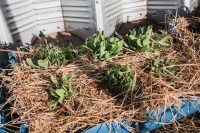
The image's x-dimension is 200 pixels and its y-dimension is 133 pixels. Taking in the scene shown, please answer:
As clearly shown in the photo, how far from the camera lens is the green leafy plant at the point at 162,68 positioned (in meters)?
2.04

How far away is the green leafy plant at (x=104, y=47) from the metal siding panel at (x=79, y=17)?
0.82 meters

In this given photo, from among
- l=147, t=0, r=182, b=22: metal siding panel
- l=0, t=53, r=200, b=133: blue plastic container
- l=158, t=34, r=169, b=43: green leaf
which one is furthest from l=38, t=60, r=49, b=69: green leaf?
l=147, t=0, r=182, b=22: metal siding panel

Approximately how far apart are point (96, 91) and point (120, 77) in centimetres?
19

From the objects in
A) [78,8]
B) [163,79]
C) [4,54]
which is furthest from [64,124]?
[78,8]

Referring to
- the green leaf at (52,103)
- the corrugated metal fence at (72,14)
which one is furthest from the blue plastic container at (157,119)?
the corrugated metal fence at (72,14)

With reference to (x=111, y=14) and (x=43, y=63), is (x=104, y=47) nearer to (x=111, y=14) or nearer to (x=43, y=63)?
(x=43, y=63)

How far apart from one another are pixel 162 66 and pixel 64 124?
0.76 metres

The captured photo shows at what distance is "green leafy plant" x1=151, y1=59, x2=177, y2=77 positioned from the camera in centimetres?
204

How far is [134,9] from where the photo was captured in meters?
3.63

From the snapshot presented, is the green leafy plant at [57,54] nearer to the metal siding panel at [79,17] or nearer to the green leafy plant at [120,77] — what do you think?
the green leafy plant at [120,77]

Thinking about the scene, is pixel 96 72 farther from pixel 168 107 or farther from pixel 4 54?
pixel 4 54

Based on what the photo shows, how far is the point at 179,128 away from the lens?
2.04 m

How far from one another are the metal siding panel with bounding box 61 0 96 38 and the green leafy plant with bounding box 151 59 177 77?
1.23m

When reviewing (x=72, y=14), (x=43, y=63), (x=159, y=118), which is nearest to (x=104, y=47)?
(x=43, y=63)
